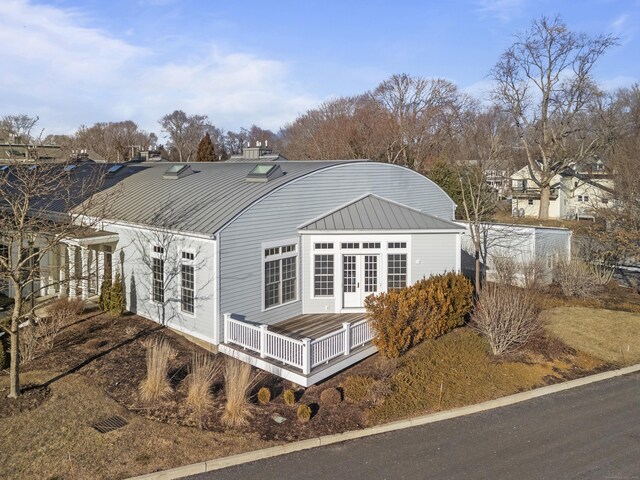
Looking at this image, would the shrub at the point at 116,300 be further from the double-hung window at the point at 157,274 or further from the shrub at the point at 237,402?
the shrub at the point at 237,402

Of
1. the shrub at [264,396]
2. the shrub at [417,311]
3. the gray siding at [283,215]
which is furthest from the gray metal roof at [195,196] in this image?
the shrub at [417,311]

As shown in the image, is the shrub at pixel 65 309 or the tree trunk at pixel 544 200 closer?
the shrub at pixel 65 309

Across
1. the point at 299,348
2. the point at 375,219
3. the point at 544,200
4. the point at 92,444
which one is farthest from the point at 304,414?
the point at 544,200

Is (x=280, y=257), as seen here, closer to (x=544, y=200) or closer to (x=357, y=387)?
(x=357, y=387)

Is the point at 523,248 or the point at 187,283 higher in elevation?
the point at 523,248

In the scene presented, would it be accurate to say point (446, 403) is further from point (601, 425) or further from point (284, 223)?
point (284, 223)

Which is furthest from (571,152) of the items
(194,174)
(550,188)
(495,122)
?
(194,174)
